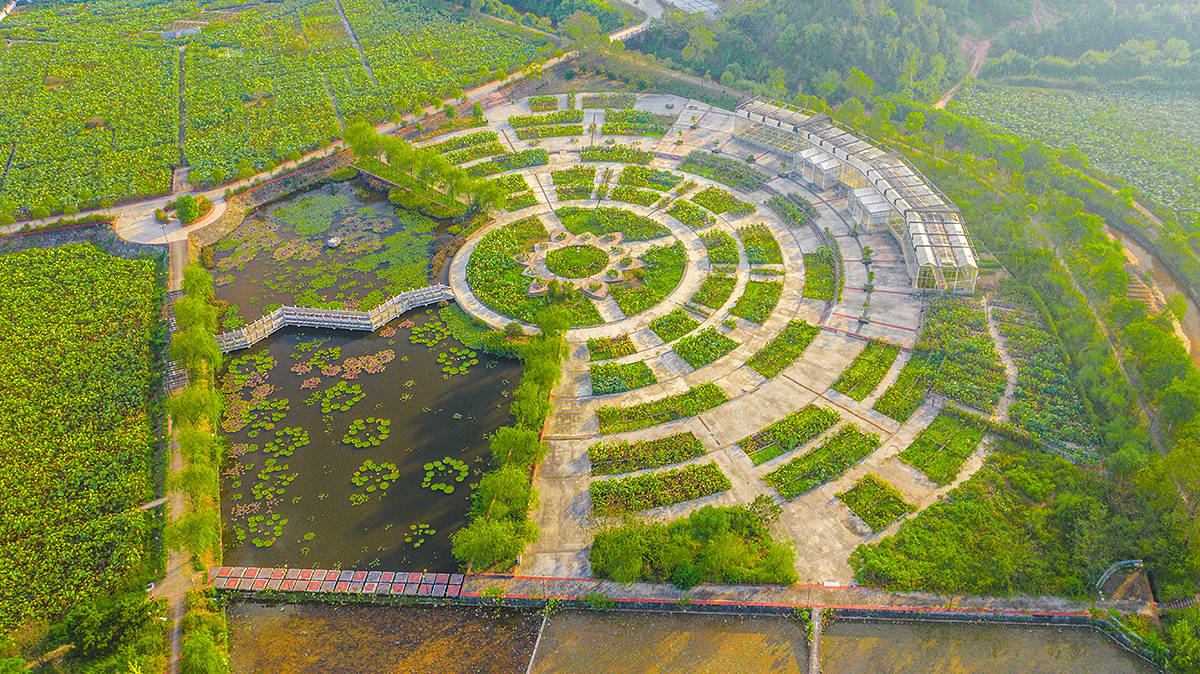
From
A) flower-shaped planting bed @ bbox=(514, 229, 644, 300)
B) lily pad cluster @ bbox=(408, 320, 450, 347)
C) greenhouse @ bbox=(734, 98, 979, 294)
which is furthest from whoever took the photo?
flower-shaped planting bed @ bbox=(514, 229, 644, 300)

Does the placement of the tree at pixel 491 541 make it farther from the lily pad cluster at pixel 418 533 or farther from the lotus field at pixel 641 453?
the lotus field at pixel 641 453

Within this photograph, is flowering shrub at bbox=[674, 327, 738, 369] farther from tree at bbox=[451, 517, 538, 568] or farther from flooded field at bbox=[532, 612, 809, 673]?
flooded field at bbox=[532, 612, 809, 673]

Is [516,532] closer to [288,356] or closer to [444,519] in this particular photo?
[444,519]

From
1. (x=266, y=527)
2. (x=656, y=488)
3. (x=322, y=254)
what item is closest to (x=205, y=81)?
(x=322, y=254)

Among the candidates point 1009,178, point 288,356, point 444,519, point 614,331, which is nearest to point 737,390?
point 614,331

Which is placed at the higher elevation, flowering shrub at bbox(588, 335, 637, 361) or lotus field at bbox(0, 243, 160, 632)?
flowering shrub at bbox(588, 335, 637, 361)

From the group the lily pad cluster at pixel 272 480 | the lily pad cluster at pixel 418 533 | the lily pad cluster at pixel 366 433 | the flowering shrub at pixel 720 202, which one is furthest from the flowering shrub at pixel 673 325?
the lily pad cluster at pixel 272 480

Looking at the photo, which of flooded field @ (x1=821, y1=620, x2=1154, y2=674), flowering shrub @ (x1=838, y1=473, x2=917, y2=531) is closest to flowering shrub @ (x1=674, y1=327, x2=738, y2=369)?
flowering shrub @ (x1=838, y1=473, x2=917, y2=531)
